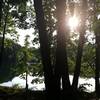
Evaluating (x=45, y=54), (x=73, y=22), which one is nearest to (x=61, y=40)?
(x=45, y=54)

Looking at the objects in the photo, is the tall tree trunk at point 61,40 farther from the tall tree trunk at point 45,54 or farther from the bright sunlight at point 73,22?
the bright sunlight at point 73,22

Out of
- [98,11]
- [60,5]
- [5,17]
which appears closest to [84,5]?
[98,11]

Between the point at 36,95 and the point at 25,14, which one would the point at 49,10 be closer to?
the point at 25,14

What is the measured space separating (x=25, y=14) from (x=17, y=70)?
15.7m

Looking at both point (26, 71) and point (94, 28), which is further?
point (26, 71)

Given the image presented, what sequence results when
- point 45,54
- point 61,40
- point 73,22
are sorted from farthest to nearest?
point 73,22 < point 61,40 < point 45,54

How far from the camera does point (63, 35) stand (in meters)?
11.8

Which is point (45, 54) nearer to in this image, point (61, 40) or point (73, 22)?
point (61, 40)

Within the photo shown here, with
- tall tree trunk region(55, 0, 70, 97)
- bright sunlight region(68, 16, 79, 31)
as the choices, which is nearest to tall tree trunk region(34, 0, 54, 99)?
tall tree trunk region(55, 0, 70, 97)

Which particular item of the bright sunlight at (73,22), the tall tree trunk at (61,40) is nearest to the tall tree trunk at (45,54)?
the tall tree trunk at (61,40)

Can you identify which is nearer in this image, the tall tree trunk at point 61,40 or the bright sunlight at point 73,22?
the tall tree trunk at point 61,40

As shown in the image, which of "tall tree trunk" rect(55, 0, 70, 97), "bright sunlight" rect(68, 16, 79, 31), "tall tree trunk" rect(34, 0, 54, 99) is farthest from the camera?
"bright sunlight" rect(68, 16, 79, 31)

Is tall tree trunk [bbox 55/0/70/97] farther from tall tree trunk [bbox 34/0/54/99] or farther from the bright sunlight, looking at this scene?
the bright sunlight

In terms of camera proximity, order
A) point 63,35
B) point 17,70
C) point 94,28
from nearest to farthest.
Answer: point 63,35 < point 94,28 < point 17,70
